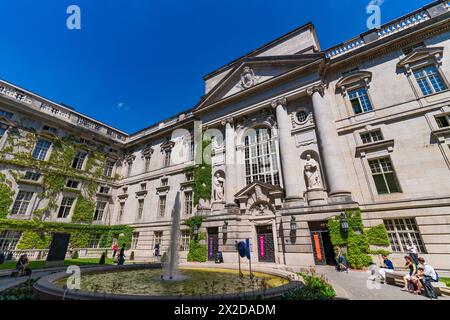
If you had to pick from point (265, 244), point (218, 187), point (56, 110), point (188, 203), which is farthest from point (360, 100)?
point (56, 110)

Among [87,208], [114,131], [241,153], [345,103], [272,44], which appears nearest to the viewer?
[345,103]

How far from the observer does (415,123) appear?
15.9 meters

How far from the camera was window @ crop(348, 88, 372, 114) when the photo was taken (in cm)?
1858

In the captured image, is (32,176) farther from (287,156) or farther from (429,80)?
(429,80)

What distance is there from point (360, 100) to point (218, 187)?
53.4ft

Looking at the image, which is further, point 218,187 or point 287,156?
point 218,187

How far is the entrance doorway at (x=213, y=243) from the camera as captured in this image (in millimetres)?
20881

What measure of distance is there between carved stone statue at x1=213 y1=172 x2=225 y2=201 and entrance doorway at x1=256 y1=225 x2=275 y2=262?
5.61 m

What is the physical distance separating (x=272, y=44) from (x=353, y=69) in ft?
33.2

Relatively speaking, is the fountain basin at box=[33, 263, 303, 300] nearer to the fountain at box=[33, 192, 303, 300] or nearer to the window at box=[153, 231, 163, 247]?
the fountain at box=[33, 192, 303, 300]

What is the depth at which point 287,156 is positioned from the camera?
64.5ft
